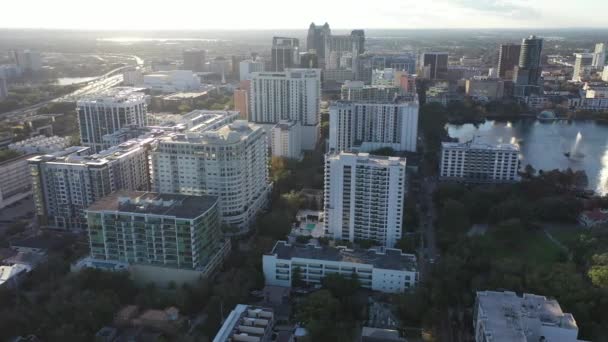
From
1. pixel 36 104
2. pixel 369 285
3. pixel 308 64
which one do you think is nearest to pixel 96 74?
pixel 36 104

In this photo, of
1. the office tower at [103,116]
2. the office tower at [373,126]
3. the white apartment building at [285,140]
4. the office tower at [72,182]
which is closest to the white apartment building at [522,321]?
the office tower at [72,182]

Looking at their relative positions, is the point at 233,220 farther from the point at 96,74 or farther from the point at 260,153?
the point at 96,74

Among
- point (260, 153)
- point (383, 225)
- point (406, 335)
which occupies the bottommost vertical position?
point (406, 335)

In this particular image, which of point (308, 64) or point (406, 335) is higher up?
point (308, 64)

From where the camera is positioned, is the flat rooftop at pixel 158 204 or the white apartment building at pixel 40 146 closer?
the flat rooftop at pixel 158 204

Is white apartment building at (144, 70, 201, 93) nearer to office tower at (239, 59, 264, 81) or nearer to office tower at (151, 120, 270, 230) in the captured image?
office tower at (239, 59, 264, 81)

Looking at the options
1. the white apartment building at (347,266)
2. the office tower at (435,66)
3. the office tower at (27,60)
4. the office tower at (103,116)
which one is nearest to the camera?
the white apartment building at (347,266)

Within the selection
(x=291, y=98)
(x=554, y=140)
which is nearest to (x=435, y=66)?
(x=554, y=140)

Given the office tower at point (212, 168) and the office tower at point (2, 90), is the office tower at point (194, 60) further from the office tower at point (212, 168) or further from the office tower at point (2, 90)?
the office tower at point (212, 168)
